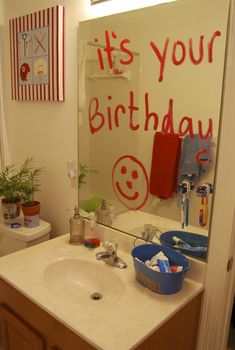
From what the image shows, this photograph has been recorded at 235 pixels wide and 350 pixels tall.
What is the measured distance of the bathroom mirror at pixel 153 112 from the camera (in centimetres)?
108

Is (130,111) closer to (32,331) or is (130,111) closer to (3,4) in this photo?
(32,331)

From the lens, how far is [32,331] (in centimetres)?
113

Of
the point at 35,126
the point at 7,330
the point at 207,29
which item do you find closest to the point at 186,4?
the point at 207,29

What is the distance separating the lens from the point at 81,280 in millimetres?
1354

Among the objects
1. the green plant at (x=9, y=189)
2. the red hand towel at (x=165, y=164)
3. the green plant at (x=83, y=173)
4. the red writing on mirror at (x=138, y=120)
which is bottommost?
the green plant at (x=9, y=189)

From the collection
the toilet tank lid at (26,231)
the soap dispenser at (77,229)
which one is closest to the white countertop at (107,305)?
the soap dispenser at (77,229)

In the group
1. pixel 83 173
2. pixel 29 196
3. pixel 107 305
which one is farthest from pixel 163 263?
pixel 29 196

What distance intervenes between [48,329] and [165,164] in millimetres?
775

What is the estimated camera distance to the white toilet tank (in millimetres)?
1618

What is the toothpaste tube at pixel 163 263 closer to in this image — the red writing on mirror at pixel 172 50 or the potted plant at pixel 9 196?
the red writing on mirror at pixel 172 50

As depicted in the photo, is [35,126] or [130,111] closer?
[130,111]

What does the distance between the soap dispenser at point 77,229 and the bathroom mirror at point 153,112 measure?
106 mm

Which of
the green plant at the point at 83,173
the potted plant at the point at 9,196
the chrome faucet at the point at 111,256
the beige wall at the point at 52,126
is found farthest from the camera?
the potted plant at the point at 9,196

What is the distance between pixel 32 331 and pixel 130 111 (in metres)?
0.99
